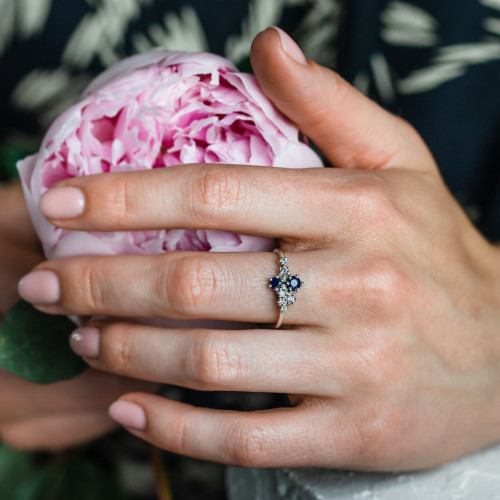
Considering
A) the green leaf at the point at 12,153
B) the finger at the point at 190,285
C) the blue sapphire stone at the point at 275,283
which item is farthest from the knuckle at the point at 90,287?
the green leaf at the point at 12,153

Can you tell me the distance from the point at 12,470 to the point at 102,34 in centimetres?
60

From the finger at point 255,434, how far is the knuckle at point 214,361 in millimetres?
41

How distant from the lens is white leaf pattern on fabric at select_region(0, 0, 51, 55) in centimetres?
73

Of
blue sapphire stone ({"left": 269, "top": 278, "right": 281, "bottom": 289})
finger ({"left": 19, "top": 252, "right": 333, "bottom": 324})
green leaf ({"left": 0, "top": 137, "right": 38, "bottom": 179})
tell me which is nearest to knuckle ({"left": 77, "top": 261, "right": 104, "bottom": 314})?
finger ({"left": 19, "top": 252, "right": 333, "bottom": 324})

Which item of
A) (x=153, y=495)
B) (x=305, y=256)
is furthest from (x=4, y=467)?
(x=305, y=256)

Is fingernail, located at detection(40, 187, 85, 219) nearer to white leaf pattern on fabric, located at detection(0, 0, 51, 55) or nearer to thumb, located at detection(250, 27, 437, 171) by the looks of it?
thumb, located at detection(250, 27, 437, 171)

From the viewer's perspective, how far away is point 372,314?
0.44 m

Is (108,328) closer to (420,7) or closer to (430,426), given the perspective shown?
(430,426)

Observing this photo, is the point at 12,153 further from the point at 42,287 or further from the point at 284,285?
the point at 284,285

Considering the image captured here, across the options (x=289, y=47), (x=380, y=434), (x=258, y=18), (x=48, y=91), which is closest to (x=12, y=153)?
(x=48, y=91)

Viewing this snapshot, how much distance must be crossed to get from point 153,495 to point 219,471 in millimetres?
169

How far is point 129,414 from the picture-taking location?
1.52 ft

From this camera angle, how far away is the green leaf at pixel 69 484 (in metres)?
0.75

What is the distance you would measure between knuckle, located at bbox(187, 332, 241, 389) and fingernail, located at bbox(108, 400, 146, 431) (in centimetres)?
8
